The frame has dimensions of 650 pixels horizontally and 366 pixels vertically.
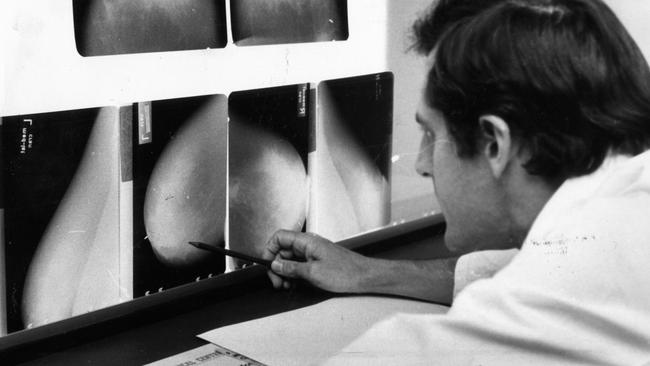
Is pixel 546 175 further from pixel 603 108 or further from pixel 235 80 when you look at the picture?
pixel 235 80

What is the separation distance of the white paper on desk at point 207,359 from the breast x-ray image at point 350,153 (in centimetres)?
34

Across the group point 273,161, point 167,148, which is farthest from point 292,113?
point 167,148

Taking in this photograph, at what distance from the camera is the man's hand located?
1.12 m

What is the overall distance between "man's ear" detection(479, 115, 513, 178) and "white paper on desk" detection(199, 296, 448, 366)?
27cm

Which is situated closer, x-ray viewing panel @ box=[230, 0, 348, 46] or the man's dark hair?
the man's dark hair

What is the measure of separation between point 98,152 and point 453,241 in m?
0.41

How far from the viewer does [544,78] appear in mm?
808

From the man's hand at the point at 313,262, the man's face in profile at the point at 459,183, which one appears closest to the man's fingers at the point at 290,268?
the man's hand at the point at 313,262

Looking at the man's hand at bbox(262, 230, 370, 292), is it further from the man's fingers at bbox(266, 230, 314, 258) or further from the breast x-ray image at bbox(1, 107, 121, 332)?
the breast x-ray image at bbox(1, 107, 121, 332)

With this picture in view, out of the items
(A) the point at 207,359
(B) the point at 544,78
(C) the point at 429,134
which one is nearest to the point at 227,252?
(A) the point at 207,359

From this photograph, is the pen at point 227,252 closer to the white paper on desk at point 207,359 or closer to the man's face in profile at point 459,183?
the white paper on desk at point 207,359

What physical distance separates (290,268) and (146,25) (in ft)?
1.17

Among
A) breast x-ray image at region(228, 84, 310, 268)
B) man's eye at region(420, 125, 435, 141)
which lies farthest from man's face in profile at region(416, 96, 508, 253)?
breast x-ray image at region(228, 84, 310, 268)

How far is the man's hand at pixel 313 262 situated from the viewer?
112 cm
